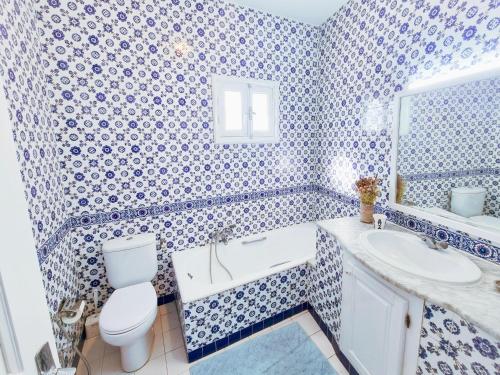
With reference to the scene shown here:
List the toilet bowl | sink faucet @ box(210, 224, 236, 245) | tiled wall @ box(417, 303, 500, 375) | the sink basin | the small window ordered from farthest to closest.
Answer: sink faucet @ box(210, 224, 236, 245) → the small window → the toilet bowl → the sink basin → tiled wall @ box(417, 303, 500, 375)

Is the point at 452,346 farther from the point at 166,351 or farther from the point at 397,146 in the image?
the point at 166,351

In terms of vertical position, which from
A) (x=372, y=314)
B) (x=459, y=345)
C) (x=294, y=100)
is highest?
(x=294, y=100)

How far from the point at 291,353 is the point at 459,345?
1.16 m

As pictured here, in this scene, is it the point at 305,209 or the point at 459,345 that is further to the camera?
the point at 305,209

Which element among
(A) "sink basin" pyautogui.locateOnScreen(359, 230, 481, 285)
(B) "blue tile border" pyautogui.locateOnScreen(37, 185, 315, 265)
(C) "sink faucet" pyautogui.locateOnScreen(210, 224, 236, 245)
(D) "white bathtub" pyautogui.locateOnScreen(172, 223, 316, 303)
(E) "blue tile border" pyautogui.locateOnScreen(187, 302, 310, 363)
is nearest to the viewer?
(A) "sink basin" pyautogui.locateOnScreen(359, 230, 481, 285)

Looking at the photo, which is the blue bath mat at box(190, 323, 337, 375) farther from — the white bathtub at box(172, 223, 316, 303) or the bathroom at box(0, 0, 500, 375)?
the white bathtub at box(172, 223, 316, 303)

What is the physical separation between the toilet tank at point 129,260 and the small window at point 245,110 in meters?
Result: 1.16

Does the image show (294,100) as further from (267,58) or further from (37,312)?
(37,312)

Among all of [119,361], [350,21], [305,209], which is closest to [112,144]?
[119,361]

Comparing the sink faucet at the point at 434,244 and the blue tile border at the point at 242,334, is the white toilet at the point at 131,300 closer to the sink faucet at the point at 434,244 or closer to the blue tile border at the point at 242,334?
the blue tile border at the point at 242,334

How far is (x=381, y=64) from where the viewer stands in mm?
1896

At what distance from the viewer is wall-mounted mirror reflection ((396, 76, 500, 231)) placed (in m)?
1.30

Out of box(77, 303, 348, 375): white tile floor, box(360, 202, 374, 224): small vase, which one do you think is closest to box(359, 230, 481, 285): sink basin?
box(360, 202, 374, 224): small vase

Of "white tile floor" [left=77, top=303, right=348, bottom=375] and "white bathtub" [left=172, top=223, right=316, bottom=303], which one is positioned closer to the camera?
"white tile floor" [left=77, top=303, right=348, bottom=375]
